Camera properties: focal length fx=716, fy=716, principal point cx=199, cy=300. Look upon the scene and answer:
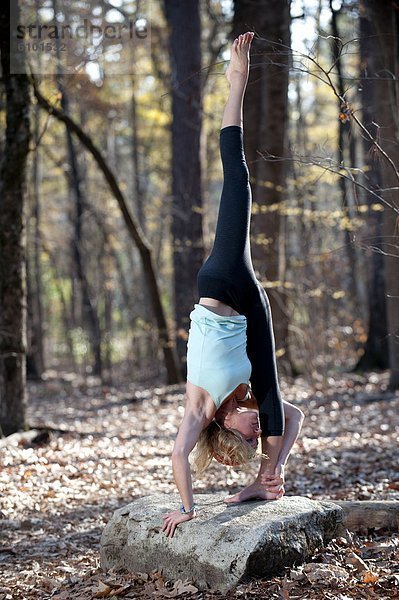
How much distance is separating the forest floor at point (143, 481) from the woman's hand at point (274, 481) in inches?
10.4

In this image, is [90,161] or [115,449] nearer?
[115,449]

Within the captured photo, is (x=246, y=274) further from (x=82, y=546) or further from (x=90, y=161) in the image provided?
(x=90, y=161)

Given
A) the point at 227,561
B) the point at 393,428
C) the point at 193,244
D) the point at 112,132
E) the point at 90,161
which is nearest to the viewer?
the point at 227,561

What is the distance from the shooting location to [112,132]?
23.4m

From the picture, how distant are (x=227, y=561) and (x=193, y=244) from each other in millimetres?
10815

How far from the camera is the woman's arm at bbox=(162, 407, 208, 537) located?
4508 mm

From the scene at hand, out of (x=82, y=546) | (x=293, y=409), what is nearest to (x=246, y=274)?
(x=293, y=409)

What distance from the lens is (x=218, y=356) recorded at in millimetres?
4516

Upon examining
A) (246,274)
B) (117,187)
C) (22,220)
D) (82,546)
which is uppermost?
(117,187)

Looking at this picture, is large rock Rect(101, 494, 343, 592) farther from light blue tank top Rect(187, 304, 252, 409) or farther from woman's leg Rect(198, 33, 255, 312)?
woman's leg Rect(198, 33, 255, 312)

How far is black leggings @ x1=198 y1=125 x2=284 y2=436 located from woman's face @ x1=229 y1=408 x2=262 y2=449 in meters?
0.23

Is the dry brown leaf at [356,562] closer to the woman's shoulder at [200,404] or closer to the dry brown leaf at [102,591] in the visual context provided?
the woman's shoulder at [200,404]

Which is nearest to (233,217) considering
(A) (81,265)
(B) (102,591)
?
(B) (102,591)

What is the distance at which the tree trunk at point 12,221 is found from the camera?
876 centimetres
